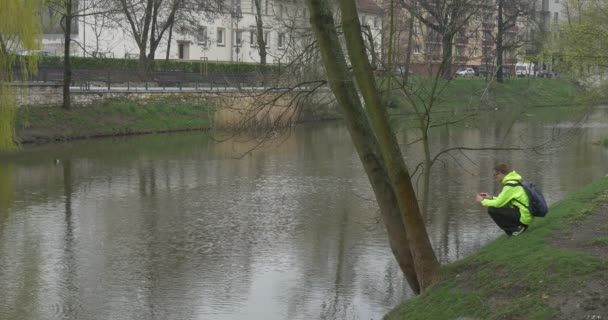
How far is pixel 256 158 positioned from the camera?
2853cm

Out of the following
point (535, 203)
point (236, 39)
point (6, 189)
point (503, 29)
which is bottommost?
point (6, 189)

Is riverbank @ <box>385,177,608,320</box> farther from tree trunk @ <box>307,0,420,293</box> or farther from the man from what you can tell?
tree trunk @ <box>307,0,420,293</box>

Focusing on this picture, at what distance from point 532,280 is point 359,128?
2.69 meters

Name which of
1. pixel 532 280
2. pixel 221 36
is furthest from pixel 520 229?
pixel 221 36

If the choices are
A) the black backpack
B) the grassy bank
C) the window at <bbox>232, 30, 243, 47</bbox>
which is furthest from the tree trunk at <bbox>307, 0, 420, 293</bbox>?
the window at <bbox>232, 30, 243, 47</bbox>

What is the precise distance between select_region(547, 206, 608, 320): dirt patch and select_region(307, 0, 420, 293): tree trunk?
168 cm

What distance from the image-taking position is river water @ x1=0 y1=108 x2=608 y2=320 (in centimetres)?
1205

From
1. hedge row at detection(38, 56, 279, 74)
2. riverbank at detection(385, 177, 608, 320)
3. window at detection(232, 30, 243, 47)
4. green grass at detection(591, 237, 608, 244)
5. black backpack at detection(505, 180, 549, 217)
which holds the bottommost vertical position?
riverbank at detection(385, 177, 608, 320)

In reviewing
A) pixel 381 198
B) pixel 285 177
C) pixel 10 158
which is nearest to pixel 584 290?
pixel 381 198

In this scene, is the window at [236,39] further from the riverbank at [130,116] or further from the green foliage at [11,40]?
the green foliage at [11,40]

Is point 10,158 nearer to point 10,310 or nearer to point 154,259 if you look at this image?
point 154,259

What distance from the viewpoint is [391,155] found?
32.0 ft

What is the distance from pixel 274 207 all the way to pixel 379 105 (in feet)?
31.4

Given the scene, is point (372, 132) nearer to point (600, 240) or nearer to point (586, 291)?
point (600, 240)
